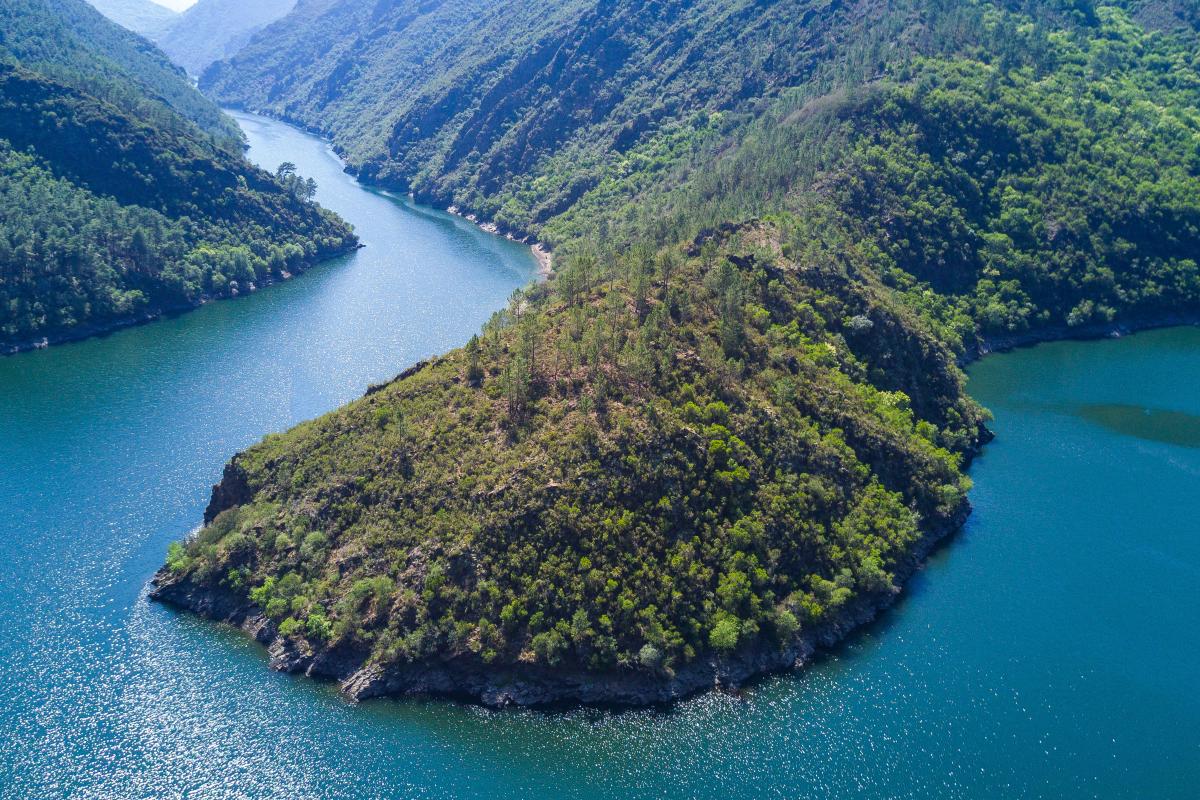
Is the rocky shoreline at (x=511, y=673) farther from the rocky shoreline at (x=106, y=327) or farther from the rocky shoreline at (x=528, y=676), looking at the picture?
the rocky shoreline at (x=106, y=327)

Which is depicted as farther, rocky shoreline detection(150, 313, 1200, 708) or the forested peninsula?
the forested peninsula

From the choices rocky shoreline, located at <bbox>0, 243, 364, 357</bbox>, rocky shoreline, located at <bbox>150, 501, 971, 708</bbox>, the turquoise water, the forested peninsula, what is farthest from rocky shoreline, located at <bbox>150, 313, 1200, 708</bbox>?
rocky shoreline, located at <bbox>0, 243, 364, 357</bbox>

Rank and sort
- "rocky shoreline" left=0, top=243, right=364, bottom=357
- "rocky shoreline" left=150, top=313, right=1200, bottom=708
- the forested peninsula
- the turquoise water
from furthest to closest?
"rocky shoreline" left=0, top=243, right=364, bottom=357, the forested peninsula, "rocky shoreline" left=150, top=313, right=1200, bottom=708, the turquoise water

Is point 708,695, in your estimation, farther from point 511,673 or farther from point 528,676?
point 511,673

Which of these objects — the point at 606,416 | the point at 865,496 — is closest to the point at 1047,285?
the point at 865,496

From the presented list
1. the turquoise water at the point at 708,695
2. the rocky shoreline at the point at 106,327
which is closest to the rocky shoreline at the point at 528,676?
the turquoise water at the point at 708,695

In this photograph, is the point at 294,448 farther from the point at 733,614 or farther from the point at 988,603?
the point at 988,603

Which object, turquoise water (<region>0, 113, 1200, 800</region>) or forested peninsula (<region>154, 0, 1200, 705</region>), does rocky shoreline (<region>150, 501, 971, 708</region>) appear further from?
turquoise water (<region>0, 113, 1200, 800</region>)

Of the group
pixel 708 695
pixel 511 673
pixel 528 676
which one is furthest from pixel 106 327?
pixel 708 695
